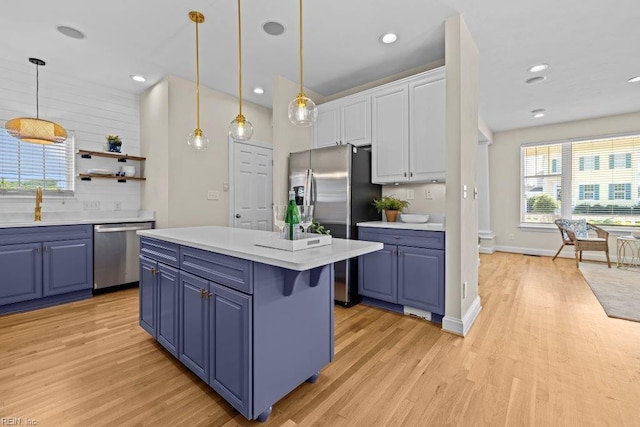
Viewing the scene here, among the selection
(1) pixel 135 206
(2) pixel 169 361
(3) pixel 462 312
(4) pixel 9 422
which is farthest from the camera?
(1) pixel 135 206

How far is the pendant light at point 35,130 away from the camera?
300 centimetres

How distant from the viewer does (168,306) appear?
2027mm

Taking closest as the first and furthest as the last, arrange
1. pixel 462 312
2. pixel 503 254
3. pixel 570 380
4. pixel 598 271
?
pixel 570 380
pixel 462 312
pixel 598 271
pixel 503 254

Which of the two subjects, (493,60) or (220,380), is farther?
(493,60)

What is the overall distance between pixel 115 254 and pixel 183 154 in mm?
Answer: 1536

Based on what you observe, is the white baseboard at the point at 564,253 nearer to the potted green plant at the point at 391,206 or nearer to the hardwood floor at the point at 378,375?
the hardwood floor at the point at 378,375

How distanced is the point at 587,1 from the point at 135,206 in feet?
18.3

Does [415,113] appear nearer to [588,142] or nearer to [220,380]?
[220,380]

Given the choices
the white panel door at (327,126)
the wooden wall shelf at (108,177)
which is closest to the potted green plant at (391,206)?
the white panel door at (327,126)

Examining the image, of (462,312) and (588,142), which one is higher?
(588,142)

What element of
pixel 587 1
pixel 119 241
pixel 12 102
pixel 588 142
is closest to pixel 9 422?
pixel 119 241

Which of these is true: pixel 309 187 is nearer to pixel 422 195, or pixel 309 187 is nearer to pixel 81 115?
pixel 422 195

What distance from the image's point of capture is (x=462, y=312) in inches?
101

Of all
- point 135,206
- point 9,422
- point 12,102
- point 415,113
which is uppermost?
point 12,102
